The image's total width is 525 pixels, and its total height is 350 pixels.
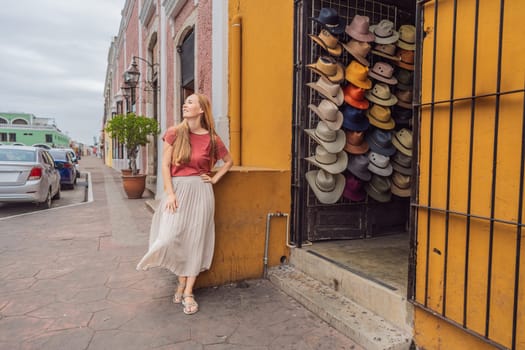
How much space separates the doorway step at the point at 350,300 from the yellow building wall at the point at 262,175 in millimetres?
350

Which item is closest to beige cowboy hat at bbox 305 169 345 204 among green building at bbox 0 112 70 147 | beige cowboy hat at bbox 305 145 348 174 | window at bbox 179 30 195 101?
beige cowboy hat at bbox 305 145 348 174

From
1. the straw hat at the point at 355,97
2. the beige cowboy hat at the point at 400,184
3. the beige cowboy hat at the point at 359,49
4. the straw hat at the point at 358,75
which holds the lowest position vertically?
the beige cowboy hat at the point at 400,184

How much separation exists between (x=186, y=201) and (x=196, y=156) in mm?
392

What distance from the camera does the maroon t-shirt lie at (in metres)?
3.12

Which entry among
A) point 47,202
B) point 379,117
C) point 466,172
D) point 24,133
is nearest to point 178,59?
point 47,202

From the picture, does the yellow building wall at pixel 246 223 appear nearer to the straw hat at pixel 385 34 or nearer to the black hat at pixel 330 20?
the black hat at pixel 330 20

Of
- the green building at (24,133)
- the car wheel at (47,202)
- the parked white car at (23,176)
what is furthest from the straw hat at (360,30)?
the green building at (24,133)

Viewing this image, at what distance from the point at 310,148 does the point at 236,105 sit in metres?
1.54

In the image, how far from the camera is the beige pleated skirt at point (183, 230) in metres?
3.11

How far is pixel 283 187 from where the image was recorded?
12.8 ft

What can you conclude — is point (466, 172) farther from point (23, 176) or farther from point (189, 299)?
point (23, 176)

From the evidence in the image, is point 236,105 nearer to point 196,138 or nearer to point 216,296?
point 196,138

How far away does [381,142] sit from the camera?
3.92 metres

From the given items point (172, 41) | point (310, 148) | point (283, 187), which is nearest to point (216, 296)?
point (283, 187)
